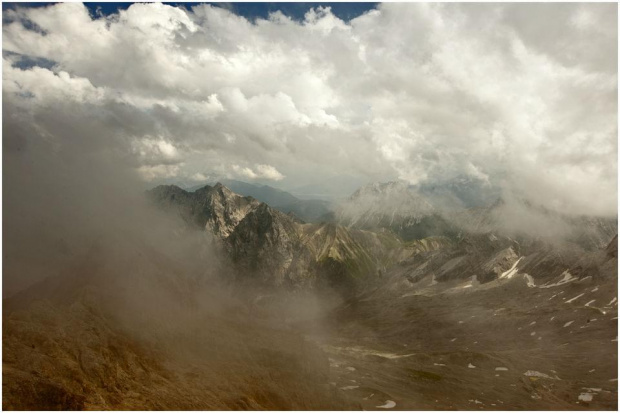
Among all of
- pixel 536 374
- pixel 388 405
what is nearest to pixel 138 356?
pixel 388 405

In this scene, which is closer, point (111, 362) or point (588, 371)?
point (111, 362)

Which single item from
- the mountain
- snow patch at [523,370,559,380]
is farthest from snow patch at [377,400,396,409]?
snow patch at [523,370,559,380]

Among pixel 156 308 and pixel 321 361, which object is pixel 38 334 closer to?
pixel 156 308

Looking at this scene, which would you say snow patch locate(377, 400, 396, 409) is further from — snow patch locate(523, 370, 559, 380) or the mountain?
snow patch locate(523, 370, 559, 380)

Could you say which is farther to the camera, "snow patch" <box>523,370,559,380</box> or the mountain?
"snow patch" <box>523,370,559,380</box>

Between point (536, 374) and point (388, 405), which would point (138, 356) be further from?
point (536, 374)

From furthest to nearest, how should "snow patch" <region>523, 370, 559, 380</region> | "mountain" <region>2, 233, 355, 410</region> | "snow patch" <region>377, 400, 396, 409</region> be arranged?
"snow patch" <region>523, 370, 559, 380</region>, "snow patch" <region>377, 400, 396, 409</region>, "mountain" <region>2, 233, 355, 410</region>

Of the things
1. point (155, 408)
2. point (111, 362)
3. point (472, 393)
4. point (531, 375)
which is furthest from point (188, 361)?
point (531, 375)

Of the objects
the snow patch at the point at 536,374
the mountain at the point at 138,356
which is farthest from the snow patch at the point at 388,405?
the snow patch at the point at 536,374

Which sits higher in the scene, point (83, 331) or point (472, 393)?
point (83, 331)

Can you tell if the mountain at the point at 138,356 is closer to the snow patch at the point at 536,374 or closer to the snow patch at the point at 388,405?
the snow patch at the point at 388,405

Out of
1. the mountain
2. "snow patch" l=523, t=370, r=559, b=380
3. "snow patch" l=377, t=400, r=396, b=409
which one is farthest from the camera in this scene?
"snow patch" l=523, t=370, r=559, b=380
